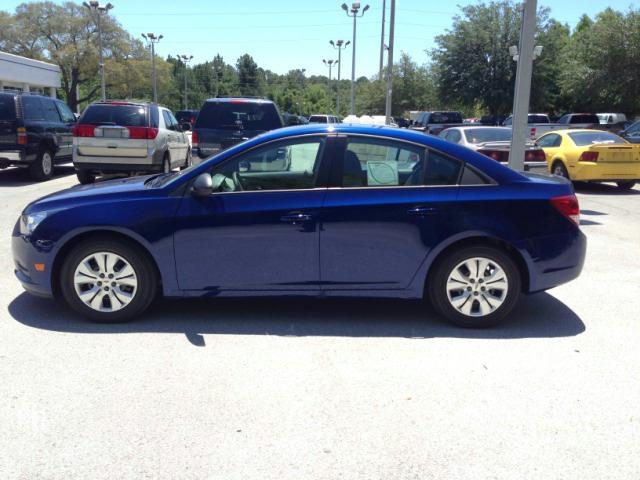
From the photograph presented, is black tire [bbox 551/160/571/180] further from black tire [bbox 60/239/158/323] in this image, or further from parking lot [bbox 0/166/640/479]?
black tire [bbox 60/239/158/323]

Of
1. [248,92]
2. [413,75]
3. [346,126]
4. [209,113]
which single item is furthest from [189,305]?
[248,92]

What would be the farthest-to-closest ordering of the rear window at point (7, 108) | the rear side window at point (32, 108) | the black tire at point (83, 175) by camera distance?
the rear side window at point (32, 108), the rear window at point (7, 108), the black tire at point (83, 175)

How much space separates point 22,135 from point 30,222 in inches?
381

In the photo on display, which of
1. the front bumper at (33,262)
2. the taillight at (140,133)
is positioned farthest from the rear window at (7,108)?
the front bumper at (33,262)

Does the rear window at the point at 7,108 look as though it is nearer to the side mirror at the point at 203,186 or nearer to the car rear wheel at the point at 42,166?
the car rear wheel at the point at 42,166

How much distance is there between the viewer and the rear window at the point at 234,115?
1246cm

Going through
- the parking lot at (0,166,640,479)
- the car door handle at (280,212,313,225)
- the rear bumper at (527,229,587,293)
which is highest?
the car door handle at (280,212,313,225)

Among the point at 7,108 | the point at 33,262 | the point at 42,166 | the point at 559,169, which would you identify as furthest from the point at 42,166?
the point at 559,169

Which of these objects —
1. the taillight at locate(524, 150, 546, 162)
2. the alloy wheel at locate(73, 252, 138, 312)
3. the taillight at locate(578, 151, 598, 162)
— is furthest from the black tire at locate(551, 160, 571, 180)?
the alloy wheel at locate(73, 252, 138, 312)

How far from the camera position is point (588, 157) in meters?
13.7

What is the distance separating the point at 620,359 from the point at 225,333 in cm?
295

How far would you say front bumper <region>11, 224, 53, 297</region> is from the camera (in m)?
5.02

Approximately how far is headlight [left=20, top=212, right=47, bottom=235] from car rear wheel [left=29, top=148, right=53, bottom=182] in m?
10.1

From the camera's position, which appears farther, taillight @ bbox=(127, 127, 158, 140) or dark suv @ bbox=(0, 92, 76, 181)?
dark suv @ bbox=(0, 92, 76, 181)
